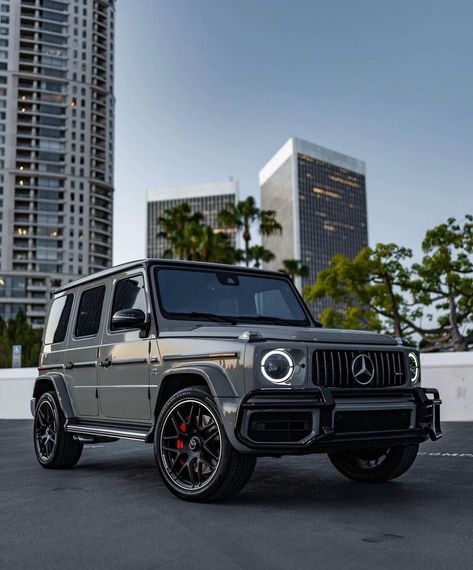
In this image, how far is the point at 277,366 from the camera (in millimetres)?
4941

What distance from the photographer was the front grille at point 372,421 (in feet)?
16.2

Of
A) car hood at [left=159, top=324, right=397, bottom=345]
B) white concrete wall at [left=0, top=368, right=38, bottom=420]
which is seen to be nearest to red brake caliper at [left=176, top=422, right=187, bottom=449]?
car hood at [left=159, top=324, right=397, bottom=345]

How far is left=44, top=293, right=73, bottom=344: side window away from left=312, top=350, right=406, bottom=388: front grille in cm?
375

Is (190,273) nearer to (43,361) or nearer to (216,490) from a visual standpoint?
(216,490)

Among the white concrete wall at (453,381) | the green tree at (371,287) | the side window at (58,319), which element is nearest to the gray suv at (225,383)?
the side window at (58,319)

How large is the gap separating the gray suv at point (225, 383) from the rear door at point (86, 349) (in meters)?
0.02

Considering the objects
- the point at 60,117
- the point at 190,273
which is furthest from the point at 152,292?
the point at 60,117

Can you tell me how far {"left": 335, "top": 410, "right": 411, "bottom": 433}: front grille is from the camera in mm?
4934

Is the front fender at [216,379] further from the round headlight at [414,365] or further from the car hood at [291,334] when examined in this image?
the round headlight at [414,365]

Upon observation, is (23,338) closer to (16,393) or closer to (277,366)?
(16,393)

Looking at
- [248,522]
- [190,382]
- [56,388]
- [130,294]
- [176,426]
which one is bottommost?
[248,522]

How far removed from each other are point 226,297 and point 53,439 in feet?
8.63

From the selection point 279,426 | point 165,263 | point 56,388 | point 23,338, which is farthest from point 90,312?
point 23,338

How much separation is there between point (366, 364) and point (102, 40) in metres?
138
